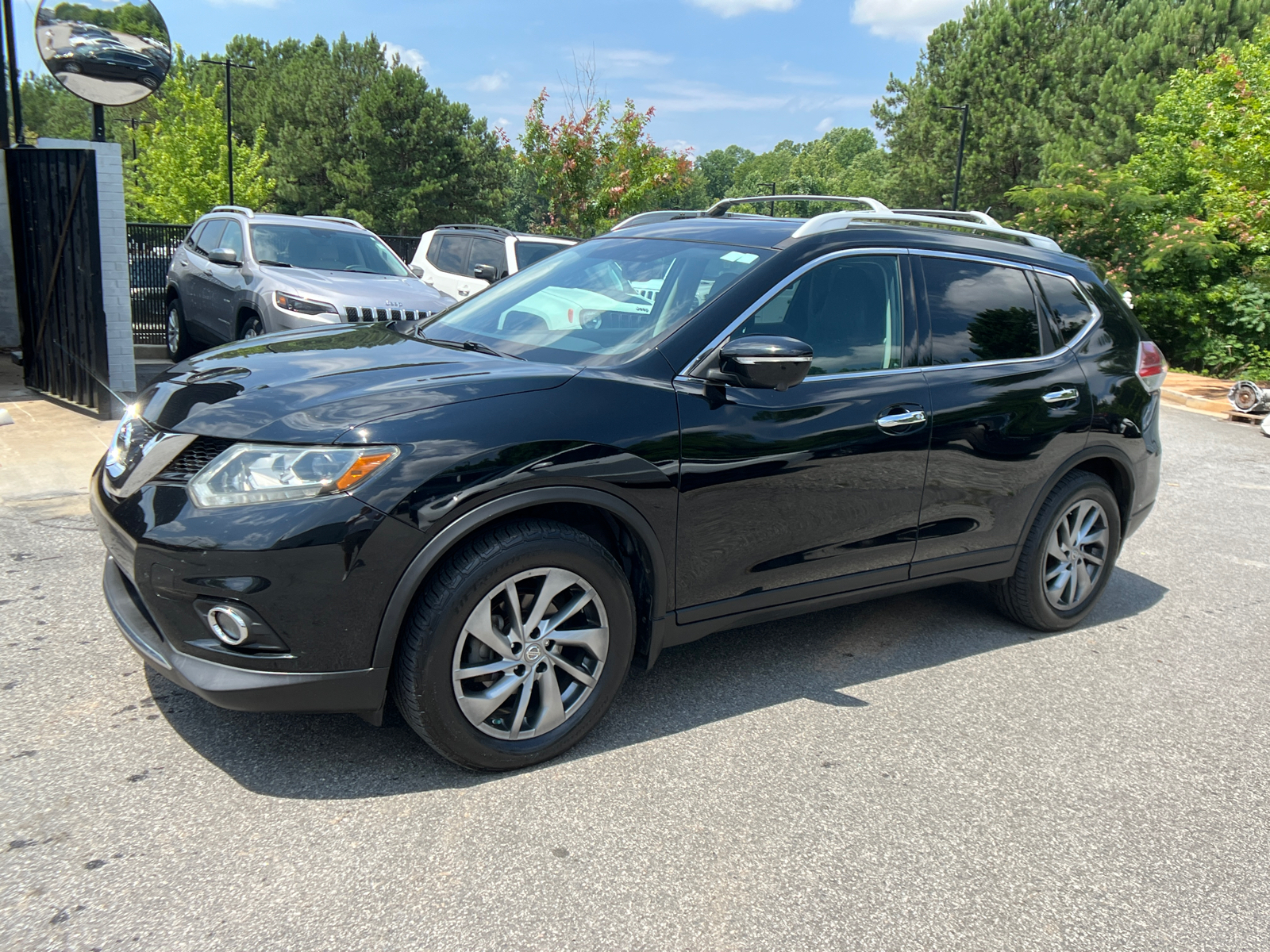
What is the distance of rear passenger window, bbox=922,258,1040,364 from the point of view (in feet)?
13.6

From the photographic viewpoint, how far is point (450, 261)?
14016 mm

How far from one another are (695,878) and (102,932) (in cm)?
147

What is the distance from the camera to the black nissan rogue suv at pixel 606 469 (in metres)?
2.82

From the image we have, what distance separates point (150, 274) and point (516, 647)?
12.9 m

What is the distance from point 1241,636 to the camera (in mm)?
4906

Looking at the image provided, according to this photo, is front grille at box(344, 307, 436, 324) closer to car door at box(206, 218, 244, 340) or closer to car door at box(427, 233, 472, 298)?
car door at box(206, 218, 244, 340)

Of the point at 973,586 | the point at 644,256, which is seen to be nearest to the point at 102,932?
the point at 644,256

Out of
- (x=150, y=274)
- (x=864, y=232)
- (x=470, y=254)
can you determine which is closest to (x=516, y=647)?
(x=864, y=232)

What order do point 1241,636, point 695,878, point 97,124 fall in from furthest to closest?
point 97,124
point 1241,636
point 695,878

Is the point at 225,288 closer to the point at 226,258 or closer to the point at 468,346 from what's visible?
the point at 226,258

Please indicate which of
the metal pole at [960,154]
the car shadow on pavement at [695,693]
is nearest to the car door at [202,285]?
the car shadow on pavement at [695,693]

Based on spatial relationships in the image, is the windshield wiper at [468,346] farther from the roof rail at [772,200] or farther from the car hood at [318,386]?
the roof rail at [772,200]

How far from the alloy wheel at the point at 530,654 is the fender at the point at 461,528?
0.20m

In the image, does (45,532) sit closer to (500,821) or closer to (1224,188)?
(500,821)
